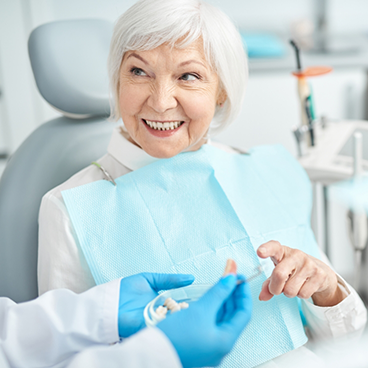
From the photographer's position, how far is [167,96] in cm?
91

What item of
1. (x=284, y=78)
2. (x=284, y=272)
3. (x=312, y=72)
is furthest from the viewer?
(x=284, y=78)

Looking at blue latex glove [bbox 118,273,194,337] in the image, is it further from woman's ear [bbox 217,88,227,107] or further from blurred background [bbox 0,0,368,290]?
blurred background [bbox 0,0,368,290]

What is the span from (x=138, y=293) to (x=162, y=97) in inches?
16.4

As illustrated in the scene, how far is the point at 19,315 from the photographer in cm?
76

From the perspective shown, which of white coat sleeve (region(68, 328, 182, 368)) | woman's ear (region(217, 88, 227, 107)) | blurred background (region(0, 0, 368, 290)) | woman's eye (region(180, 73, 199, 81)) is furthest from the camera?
blurred background (region(0, 0, 368, 290))

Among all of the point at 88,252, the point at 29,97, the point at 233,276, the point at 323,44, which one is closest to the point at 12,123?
the point at 29,97

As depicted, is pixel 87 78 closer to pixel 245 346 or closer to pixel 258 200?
pixel 258 200

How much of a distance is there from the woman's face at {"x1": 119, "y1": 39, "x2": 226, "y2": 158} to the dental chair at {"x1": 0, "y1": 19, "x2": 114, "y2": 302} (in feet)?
0.65

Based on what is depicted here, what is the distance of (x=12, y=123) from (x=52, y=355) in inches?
51.3

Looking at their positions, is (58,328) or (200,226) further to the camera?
(200,226)

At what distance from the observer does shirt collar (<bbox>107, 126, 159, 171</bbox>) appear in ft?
3.42

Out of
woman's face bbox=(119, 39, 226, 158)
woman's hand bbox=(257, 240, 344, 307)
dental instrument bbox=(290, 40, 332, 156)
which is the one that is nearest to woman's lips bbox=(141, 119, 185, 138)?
woman's face bbox=(119, 39, 226, 158)

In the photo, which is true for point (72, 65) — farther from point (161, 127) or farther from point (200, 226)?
point (200, 226)

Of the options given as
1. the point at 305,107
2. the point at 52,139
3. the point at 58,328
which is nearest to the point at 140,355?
the point at 58,328
